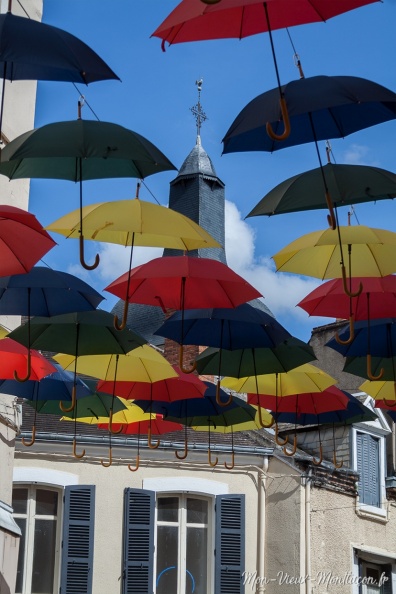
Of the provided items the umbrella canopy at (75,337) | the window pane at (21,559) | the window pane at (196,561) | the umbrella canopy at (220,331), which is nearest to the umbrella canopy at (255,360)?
the umbrella canopy at (220,331)

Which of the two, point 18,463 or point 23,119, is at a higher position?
point 23,119

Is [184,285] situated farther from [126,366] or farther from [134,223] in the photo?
[126,366]

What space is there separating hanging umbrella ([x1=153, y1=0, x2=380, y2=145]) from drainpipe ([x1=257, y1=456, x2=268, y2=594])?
11.8m

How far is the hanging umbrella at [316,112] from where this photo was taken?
28.7 ft

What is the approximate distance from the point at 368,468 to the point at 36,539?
6.13 m

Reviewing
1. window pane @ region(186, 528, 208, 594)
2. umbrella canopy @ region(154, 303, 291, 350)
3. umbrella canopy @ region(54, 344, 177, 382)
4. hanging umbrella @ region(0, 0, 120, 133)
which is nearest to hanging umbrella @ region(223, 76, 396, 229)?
hanging umbrella @ region(0, 0, 120, 133)

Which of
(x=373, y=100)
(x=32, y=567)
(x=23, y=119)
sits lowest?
(x=32, y=567)

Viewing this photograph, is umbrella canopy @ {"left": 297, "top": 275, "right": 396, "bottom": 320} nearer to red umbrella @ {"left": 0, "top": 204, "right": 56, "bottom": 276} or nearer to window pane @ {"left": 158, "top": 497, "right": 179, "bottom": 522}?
red umbrella @ {"left": 0, "top": 204, "right": 56, "bottom": 276}

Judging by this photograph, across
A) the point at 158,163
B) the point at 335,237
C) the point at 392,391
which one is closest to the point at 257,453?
the point at 392,391

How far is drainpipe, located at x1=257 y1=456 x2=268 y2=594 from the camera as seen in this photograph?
746 inches

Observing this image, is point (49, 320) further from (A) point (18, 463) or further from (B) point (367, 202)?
(A) point (18, 463)

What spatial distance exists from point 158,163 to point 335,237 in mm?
1860

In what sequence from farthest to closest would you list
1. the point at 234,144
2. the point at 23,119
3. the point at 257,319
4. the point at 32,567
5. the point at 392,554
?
the point at 392,554, the point at 32,567, the point at 23,119, the point at 257,319, the point at 234,144

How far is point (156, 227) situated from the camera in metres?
9.84
